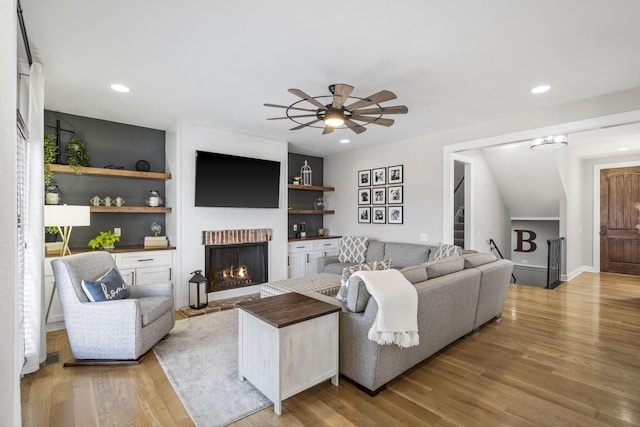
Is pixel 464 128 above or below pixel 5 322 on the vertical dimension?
above

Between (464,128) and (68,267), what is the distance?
5.13 meters

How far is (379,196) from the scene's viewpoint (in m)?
5.94

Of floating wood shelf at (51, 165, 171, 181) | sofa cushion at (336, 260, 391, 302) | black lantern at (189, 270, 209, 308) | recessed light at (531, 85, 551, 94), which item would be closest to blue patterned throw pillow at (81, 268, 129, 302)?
black lantern at (189, 270, 209, 308)

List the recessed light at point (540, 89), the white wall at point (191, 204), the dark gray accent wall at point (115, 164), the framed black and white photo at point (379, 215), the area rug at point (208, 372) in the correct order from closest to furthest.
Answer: the area rug at point (208, 372) → the recessed light at point (540, 89) → the dark gray accent wall at point (115, 164) → the white wall at point (191, 204) → the framed black and white photo at point (379, 215)

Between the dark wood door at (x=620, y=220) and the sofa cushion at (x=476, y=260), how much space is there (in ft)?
18.0

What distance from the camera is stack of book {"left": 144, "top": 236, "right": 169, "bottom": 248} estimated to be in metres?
4.45

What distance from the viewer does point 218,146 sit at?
4.82m

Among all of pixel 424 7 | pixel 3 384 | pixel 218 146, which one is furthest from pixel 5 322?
pixel 218 146

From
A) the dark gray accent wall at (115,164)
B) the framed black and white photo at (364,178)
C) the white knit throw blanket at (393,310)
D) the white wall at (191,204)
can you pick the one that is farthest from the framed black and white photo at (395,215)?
the dark gray accent wall at (115,164)

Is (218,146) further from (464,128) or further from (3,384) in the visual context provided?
(3,384)

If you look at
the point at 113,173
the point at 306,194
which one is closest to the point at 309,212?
the point at 306,194

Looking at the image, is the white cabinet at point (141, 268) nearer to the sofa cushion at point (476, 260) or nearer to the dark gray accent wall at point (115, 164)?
the dark gray accent wall at point (115, 164)

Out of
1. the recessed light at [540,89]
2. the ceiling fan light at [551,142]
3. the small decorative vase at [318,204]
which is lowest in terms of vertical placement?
the small decorative vase at [318,204]

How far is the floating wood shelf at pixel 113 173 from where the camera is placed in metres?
3.85
